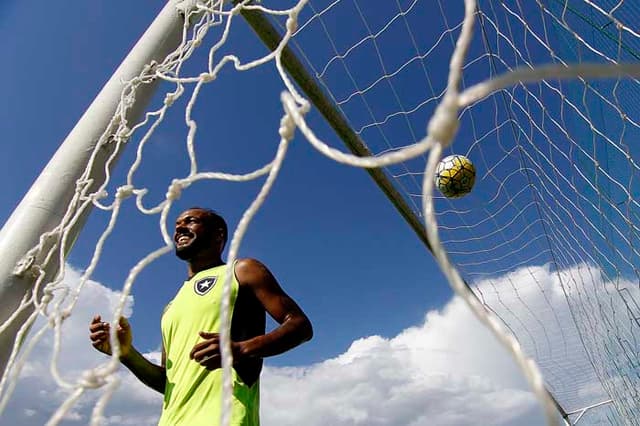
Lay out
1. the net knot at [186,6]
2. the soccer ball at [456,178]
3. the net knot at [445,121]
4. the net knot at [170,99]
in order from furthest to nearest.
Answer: the soccer ball at [456,178] → the net knot at [186,6] → the net knot at [170,99] → the net knot at [445,121]

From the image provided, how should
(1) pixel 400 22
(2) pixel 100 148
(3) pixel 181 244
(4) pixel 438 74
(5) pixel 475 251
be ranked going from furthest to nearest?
1. (5) pixel 475 251
2. (4) pixel 438 74
3. (1) pixel 400 22
4. (3) pixel 181 244
5. (2) pixel 100 148

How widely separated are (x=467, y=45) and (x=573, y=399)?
8947 mm

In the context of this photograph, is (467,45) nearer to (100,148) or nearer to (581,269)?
(100,148)

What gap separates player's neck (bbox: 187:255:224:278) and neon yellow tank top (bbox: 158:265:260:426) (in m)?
0.07

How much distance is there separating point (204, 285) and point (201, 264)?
21cm

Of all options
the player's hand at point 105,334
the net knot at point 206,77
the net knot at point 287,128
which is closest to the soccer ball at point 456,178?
the net knot at point 206,77

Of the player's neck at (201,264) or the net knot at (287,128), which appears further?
the player's neck at (201,264)

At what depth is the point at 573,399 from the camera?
7.99 m

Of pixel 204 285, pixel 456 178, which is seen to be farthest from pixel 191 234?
pixel 456 178

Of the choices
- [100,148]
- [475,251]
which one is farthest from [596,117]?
[100,148]

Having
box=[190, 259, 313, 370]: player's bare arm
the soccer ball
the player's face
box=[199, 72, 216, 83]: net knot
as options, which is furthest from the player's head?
the soccer ball

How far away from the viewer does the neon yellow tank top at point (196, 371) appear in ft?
4.31

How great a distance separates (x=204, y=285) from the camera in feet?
5.20

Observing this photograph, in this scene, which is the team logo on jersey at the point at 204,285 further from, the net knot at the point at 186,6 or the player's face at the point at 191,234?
the net knot at the point at 186,6
